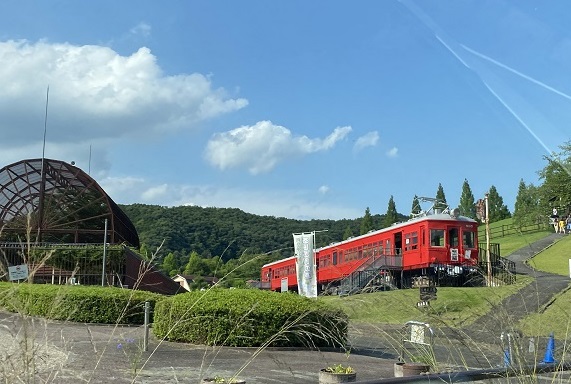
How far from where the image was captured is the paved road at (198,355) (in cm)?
210

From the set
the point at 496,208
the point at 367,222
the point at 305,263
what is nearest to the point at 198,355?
the point at 305,263

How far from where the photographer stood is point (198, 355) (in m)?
9.05

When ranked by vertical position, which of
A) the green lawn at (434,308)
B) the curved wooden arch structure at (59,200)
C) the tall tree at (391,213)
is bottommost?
the green lawn at (434,308)

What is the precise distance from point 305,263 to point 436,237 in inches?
272

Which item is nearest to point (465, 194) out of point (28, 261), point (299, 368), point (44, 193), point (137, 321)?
point (44, 193)

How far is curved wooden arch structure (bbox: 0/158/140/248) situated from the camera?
3369 cm

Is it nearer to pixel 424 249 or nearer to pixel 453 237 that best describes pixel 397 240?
pixel 424 249

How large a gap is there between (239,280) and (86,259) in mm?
26747

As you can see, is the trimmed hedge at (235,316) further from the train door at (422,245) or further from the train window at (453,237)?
the train window at (453,237)

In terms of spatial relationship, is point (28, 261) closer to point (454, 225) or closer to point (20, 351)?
point (20, 351)

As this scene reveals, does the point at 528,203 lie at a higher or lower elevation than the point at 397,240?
higher

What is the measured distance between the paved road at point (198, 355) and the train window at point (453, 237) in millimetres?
12143

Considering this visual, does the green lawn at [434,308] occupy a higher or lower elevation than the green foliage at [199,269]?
lower

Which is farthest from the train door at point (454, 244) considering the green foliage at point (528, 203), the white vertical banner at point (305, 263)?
the green foliage at point (528, 203)
